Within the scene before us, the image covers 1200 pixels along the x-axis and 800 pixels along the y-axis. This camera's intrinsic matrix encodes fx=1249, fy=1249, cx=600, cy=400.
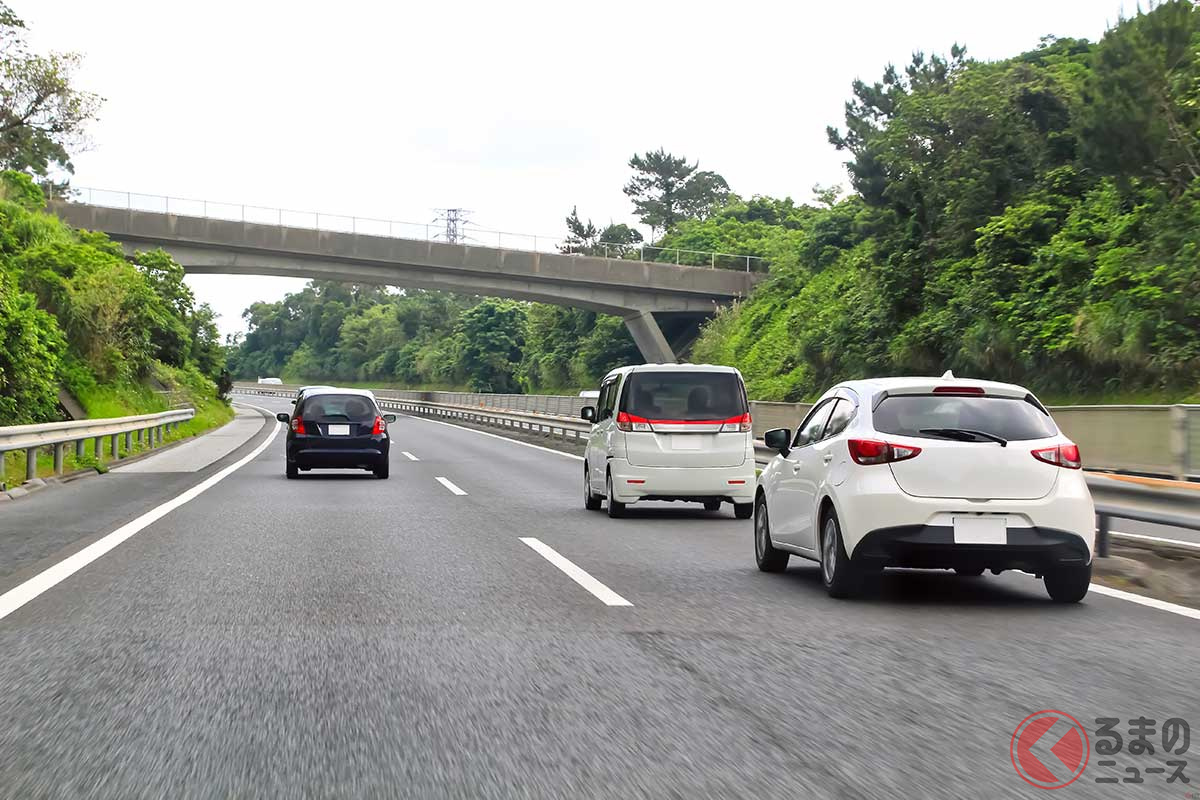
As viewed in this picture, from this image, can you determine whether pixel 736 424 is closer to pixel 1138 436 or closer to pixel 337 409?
pixel 1138 436

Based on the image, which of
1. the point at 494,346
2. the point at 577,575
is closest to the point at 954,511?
the point at 577,575

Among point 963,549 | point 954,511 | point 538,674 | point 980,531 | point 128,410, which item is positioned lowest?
point 128,410

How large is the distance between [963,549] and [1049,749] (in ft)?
10.6

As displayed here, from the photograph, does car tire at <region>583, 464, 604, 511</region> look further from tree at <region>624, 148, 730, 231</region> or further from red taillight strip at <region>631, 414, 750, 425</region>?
tree at <region>624, 148, 730, 231</region>

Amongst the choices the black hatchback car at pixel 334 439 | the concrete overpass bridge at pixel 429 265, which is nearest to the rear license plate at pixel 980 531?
the black hatchback car at pixel 334 439

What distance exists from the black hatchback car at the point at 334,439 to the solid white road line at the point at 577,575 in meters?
8.56

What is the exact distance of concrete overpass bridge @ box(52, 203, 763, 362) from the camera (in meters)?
53.1

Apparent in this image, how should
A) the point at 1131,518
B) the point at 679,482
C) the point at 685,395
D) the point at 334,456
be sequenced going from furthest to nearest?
1. the point at 334,456
2. the point at 685,395
3. the point at 679,482
4. the point at 1131,518

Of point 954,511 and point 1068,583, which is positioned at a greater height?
point 954,511

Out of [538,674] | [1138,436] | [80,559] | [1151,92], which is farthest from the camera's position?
[1151,92]

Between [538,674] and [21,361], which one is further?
[21,361]

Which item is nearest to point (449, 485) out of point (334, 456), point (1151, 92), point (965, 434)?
point (334, 456)

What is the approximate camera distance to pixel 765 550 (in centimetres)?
989

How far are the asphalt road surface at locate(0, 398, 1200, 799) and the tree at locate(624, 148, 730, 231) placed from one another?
9945cm
